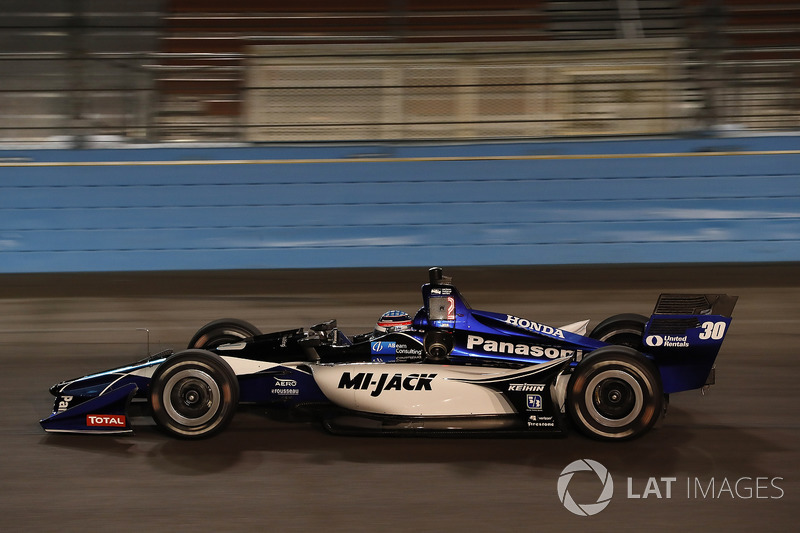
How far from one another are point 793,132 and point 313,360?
761cm

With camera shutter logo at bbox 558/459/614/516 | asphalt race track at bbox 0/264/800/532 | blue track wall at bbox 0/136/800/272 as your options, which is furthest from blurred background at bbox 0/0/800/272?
camera shutter logo at bbox 558/459/614/516

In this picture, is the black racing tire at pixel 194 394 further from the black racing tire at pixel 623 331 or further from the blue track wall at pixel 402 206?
the blue track wall at pixel 402 206

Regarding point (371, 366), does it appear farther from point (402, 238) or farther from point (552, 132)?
point (552, 132)

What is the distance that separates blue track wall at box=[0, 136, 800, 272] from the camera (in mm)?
9922

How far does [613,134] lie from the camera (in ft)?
33.4

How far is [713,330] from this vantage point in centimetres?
460

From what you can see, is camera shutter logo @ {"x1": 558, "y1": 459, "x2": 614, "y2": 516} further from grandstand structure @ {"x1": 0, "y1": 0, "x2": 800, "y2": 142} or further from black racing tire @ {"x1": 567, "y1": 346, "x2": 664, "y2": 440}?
grandstand structure @ {"x1": 0, "y1": 0, "x2": 800, "y2": 142}

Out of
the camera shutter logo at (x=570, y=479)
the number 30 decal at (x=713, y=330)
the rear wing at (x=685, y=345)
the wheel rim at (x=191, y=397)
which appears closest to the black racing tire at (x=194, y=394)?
the wheel rim at (x=191, y=397)

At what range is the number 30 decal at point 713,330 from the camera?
459 cm

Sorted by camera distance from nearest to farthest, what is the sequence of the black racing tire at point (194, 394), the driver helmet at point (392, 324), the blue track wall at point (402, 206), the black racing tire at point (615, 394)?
the black racing tire at point (615, 394) < the black racing tire at point (194, 394) < the driver helmet at point (392, 324) < the blue track wall at point (402, 206)

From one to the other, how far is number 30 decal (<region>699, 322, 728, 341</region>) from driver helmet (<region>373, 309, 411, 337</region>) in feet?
A: 5.52

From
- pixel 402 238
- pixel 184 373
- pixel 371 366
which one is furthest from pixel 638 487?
pixel 402 238

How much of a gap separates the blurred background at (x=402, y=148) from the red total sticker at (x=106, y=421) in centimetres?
542

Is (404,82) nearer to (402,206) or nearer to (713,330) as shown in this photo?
(402,206)
